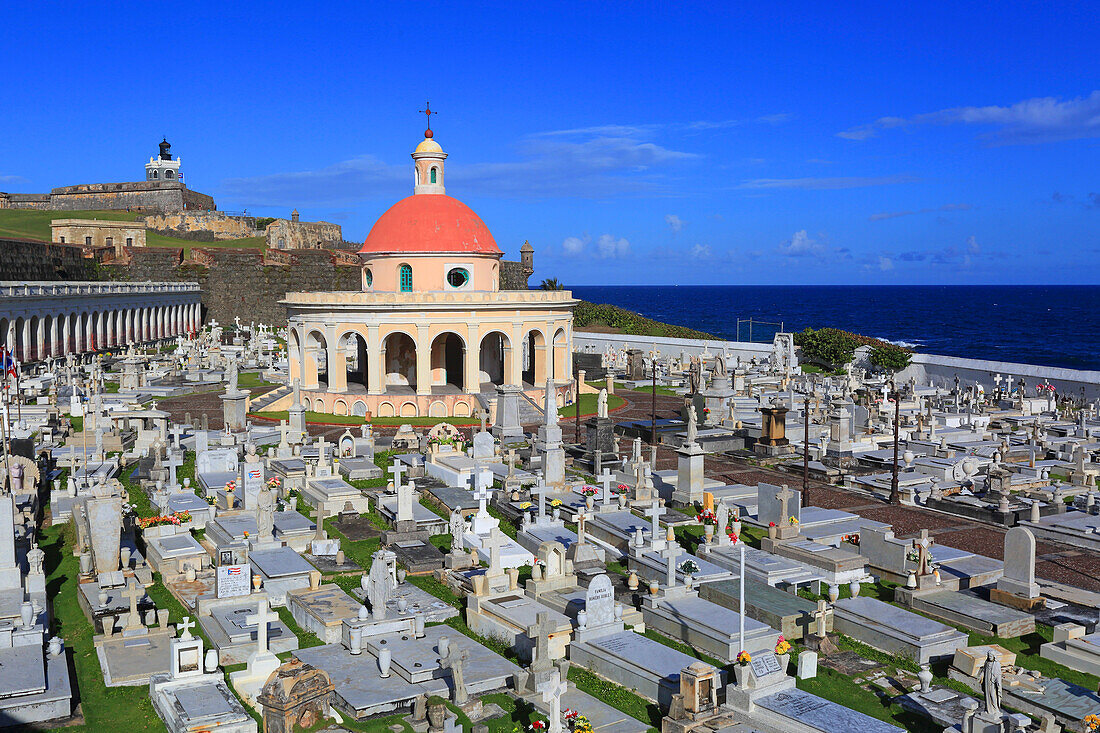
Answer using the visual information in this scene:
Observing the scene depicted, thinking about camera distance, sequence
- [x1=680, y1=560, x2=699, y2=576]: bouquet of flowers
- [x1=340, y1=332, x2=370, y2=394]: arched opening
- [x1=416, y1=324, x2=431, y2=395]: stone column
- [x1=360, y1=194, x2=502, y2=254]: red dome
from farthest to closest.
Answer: [x1=360, y1=194, x2=502, y2=254]: red dome, [x1=340, y1=332, x2=370, y2=394]: arched opening, [x1=416, y1=324, x2=431, y2=395]: stone column, [x1=680, y1=560, x2=699, y2=576]: bouquet of flowers

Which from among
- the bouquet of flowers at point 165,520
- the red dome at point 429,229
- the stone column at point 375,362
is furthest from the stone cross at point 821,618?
the red dome at point 429,229

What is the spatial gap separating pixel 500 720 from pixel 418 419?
76.9ft

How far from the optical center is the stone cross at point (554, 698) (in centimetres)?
931

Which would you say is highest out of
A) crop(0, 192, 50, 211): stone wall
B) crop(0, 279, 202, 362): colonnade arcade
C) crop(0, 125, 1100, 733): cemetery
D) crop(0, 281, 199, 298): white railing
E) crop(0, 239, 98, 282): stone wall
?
crop(0, 192, 50, 211): stone wall

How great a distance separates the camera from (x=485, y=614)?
12766mm

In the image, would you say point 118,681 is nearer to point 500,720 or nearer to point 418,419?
point 500,720

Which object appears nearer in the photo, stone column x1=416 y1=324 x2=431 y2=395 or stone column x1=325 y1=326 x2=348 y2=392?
stone column x1=416 y1=324 x2=431 y2=395

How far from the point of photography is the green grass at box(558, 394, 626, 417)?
3428 cm

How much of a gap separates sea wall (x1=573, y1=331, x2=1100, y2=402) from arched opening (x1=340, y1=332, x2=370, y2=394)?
46.4 feet

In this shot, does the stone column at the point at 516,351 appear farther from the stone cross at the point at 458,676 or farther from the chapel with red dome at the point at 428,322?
the stone cross at the point at 458,676

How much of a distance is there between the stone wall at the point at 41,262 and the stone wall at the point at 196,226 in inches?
769

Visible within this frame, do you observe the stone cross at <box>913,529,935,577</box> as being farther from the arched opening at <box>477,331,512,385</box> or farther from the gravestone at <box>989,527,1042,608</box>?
the arched opening at <box>477,331,512,385</box>

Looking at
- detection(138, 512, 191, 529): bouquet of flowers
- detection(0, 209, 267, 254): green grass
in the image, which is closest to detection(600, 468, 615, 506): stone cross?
detection(138, 512, 191, 529): bouquet of flowers

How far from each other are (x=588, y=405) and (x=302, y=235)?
6332 cm
